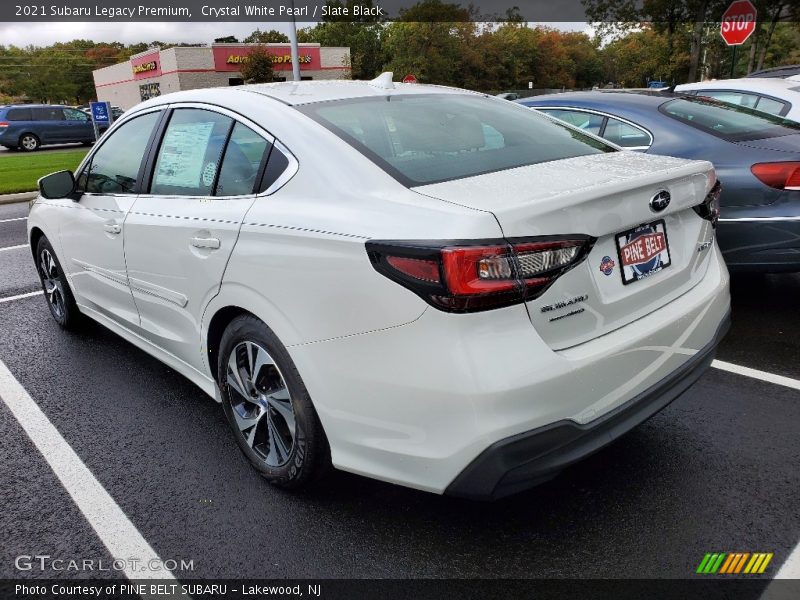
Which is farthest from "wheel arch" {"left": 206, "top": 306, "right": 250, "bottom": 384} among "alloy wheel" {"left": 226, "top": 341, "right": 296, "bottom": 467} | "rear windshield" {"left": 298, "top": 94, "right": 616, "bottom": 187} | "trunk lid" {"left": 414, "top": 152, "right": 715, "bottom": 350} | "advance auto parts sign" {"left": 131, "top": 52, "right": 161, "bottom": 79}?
"advance auto parts sign" {"left": 131, "top": 52, "right": 161, "bottom": 79}

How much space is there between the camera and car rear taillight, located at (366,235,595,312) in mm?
1899

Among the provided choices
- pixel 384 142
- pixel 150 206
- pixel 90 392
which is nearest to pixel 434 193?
pixel 384 142

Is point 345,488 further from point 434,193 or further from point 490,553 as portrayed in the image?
point 434,193

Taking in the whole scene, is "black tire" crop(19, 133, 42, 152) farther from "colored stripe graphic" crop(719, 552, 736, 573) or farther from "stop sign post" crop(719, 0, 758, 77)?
"colored stripe graphic" crop(719, 552, 736, 573)

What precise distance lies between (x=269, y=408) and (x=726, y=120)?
3.95 metres

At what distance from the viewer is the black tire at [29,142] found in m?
27.0

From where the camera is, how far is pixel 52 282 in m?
4.91

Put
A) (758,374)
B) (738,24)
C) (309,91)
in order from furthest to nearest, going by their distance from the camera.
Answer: (738,24) < (758,374) < (309,91)

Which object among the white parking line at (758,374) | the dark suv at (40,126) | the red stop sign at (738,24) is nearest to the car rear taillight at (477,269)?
the white parking line at (758,374)

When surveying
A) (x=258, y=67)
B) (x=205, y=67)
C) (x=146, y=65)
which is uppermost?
(x=258, y=67)

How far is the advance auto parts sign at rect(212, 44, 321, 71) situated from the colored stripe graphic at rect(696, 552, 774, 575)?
162 ft

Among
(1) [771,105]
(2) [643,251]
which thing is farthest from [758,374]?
(1) [771,105]

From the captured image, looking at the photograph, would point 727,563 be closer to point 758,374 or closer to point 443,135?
point 758,374

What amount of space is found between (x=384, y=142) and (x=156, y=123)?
1547mm
